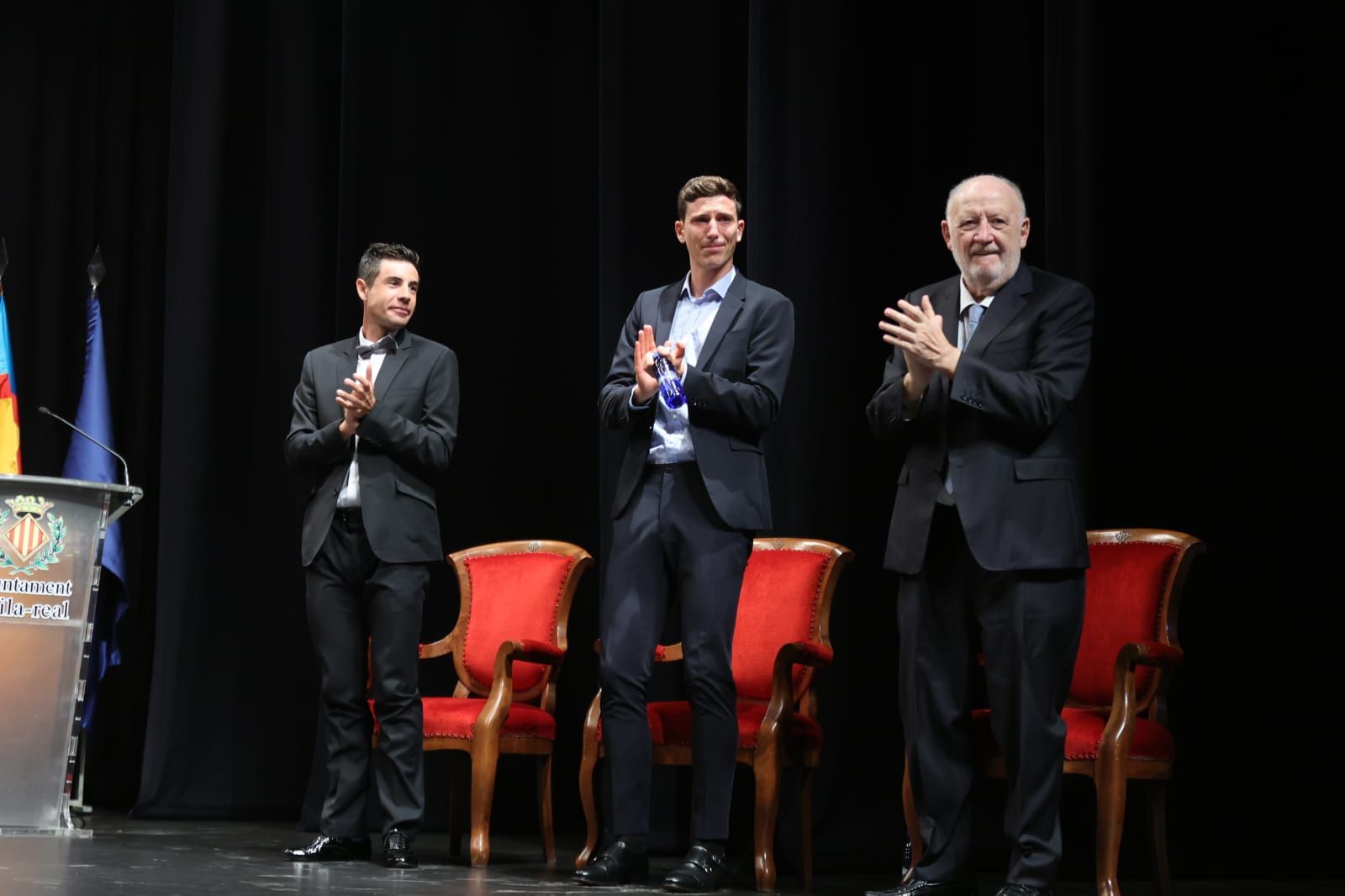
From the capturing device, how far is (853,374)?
15.8 feet

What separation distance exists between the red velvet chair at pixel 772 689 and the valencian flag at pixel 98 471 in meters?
2.47

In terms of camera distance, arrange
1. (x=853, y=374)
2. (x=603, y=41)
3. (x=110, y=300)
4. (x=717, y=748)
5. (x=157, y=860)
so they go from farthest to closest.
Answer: (x=110, y=300) → (x=603, y=41) → (x=853, y=374) → (x=157, y=860) → (x=717, y=748)

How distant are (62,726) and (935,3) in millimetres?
3454

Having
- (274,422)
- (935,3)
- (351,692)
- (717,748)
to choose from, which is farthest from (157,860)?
(935,3)

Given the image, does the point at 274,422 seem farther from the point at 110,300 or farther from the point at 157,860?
the point at 157,860

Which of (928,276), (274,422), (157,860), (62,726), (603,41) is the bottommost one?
(157,860)

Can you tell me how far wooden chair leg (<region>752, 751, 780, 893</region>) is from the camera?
3.75 metres

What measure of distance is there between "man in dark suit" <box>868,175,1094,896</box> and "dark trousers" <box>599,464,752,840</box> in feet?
1.43

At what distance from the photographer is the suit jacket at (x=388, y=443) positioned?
399 centimetres

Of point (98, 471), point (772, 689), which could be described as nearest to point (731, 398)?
point (772, 689)

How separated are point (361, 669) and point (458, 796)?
2.27 ft

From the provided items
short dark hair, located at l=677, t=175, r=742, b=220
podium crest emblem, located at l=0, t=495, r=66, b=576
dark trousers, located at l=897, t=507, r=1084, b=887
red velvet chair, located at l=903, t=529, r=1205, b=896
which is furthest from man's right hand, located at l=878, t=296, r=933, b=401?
podium crest emblem, located at l=0, t=495, r=66, b=576

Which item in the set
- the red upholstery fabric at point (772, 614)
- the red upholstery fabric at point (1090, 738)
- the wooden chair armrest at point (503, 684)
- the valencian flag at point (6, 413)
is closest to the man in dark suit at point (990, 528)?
the red upholstery fabric at point (1090, 738)

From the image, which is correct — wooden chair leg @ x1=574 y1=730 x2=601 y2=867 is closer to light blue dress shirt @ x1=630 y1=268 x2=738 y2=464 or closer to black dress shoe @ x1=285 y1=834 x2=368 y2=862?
black dress shoe @ x1=285 y1=834 x2=368 y2=862
